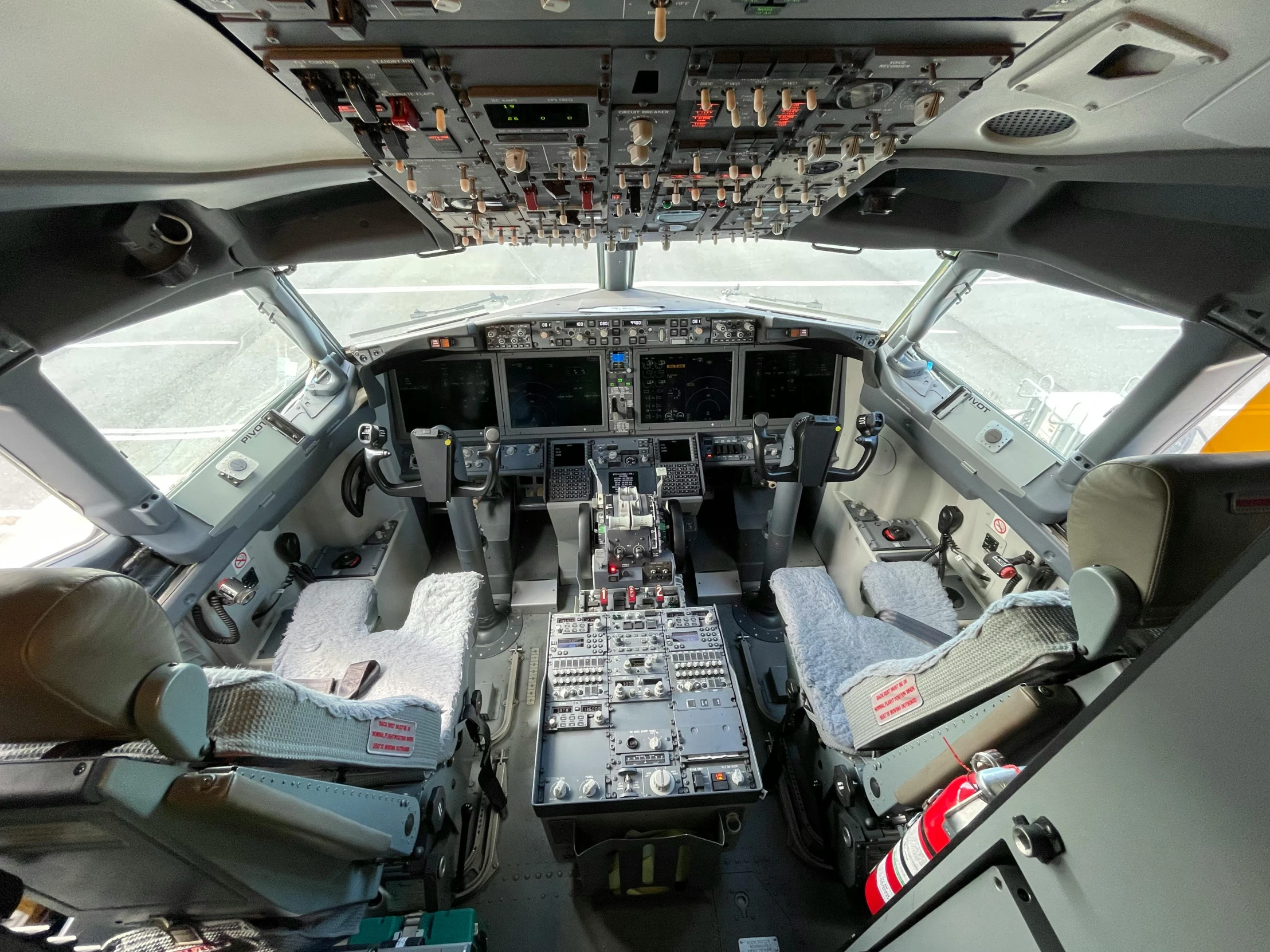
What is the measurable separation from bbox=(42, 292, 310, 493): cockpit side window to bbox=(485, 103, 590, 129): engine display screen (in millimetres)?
1723

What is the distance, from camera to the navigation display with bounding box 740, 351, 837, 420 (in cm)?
361

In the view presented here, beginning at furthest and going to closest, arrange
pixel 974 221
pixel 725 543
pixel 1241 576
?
pixel 725 543
pixel 974 221
pixel 1241 576

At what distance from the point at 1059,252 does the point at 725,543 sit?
2611 mm

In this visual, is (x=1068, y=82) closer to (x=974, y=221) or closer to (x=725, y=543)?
(x=974, y=221)

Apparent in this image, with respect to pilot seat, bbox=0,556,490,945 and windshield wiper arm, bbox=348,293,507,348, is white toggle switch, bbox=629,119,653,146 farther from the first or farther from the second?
windshield wiper arm, bbox=348,293,507,348

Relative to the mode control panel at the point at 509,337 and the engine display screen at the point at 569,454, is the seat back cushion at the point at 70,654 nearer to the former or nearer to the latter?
the mode control panel at the point at 509,337

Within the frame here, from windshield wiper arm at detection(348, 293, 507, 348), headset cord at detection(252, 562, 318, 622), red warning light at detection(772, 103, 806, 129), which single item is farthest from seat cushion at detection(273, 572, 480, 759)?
red warning light at detection(772, 103, 806, 129)

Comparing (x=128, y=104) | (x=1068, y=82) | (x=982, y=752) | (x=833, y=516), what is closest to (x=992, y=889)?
(x=982, y=752)

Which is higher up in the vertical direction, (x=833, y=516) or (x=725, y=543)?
(x=833, y=516)

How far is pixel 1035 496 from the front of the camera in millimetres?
2379

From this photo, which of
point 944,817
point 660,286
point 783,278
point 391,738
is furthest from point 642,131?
point 783,278

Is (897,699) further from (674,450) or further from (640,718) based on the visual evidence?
(674,450)

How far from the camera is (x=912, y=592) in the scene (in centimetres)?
264

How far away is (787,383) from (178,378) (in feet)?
11.2
